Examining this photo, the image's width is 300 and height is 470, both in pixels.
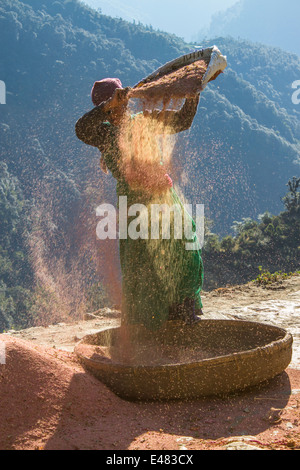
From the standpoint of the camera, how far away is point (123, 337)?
300cm

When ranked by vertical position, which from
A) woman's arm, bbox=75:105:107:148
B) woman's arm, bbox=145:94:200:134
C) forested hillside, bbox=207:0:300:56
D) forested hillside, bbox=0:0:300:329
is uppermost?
forested hillside, bbox=207:0:300:56

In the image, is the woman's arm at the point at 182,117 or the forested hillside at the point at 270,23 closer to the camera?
the woman's arm at the point at 182,117

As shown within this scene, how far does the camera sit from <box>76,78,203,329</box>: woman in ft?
9.53

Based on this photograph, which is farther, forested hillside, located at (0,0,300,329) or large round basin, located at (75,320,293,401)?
forested hillside, located at (0,0,300,329)

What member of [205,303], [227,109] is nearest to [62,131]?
[227,109]

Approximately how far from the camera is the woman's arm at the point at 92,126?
2.82 meters

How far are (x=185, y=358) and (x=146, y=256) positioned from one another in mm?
766

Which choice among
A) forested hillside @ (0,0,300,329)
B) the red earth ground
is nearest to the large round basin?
the red earth ground

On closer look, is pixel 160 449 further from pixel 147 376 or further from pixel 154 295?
pixel 154 295

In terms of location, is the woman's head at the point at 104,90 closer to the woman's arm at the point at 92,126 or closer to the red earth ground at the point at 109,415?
the woman's arm at the point at 92,126

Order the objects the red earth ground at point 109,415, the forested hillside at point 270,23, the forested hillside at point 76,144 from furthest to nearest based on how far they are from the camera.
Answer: the forested hillside at point 270,23 → the forested hillside at point 76,144 → the red earth ground at point 109,415

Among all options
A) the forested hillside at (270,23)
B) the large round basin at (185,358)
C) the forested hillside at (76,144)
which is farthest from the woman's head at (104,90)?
the forested hillside at (270,23)

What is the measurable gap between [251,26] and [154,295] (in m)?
207

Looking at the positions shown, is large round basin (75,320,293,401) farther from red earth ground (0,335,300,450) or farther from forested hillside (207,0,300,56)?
forested hillside (207,0,300,56)
